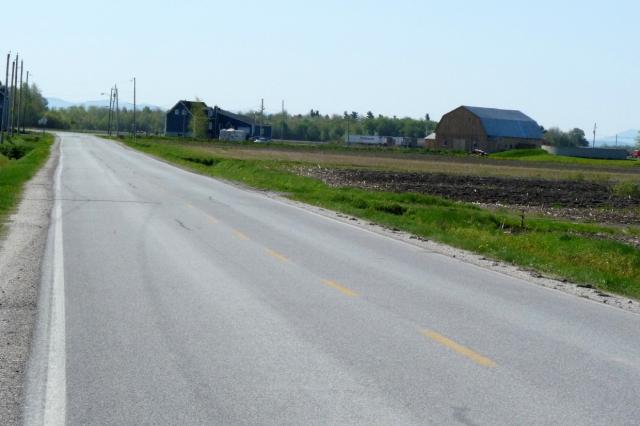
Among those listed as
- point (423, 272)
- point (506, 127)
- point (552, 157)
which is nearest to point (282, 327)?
point (423, 272)

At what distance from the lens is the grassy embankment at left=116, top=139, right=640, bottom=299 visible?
695 inches

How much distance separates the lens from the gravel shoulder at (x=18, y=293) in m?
7.71

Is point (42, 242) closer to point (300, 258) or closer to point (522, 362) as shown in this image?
point (300, 258)

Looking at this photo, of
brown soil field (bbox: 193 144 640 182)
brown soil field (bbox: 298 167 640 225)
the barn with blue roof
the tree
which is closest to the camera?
brown soil field (bbox: 298 167 640 225)

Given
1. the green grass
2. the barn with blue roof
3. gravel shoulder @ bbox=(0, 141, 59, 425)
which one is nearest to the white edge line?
gravel shoulder @ bbox=(0, 141, 59, 425)

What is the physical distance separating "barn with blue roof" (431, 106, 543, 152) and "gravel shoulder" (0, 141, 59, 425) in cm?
12659

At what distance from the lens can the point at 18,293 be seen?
488 inches

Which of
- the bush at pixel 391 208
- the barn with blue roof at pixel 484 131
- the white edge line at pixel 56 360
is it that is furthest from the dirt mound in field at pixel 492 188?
the barn with blue roof at pixel 484 131

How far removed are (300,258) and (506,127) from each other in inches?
5468

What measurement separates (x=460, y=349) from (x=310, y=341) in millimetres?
1520

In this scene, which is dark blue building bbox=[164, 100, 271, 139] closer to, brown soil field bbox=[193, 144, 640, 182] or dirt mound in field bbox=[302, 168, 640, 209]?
brown soil field bbox=[193, 144, 640, 182]

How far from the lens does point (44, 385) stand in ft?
25.7

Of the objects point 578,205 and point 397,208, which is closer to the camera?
point 397,208

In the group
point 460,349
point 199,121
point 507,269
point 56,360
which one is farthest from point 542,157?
point 56,360
